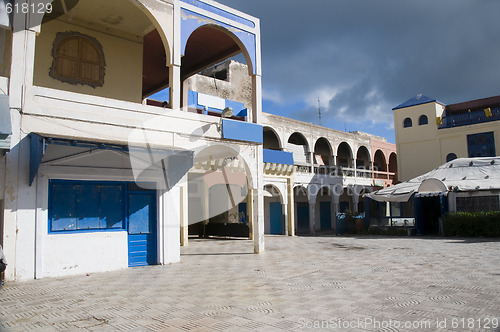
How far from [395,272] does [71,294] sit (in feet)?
21.7

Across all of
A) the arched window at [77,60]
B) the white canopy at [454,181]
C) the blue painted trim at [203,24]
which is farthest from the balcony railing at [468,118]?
the arched window at [77,60]

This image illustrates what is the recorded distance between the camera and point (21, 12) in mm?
8484

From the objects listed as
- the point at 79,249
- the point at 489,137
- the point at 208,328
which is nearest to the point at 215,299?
the point at 208,328

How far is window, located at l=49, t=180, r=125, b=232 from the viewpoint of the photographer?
896 cm

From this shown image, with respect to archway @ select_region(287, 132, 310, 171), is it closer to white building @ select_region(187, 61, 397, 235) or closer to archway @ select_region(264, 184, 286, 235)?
white building @ select_region(187, 61, 397, 235)

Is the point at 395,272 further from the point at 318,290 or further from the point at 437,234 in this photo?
the point at 437,234

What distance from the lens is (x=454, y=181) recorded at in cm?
2033

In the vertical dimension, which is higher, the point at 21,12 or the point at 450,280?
the point at 21,12

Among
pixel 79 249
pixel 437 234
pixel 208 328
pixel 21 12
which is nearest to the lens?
pixel 208 328

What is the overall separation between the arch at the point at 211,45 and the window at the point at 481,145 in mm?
20241

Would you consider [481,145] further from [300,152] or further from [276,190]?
[276,190]

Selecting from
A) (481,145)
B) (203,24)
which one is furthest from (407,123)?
(203,24)

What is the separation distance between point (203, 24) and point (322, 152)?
66.5ft

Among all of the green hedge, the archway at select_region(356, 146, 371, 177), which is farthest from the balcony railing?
the green hedge
